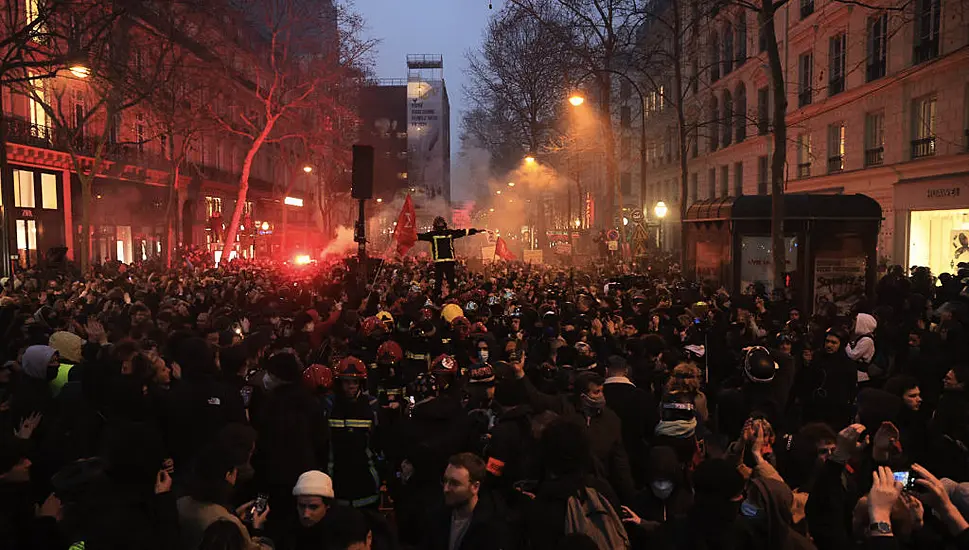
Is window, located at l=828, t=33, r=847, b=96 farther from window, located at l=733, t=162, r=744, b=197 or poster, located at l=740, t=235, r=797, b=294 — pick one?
poster, located at l=740, t=235, r=797, b=294

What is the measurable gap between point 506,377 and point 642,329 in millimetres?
4876

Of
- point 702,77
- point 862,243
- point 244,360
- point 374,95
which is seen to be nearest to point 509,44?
point 702,77

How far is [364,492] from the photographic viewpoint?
510cm

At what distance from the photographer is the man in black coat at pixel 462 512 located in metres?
3.73

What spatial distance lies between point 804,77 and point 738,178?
8.55 metres

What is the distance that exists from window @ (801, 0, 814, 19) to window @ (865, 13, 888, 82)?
433 centimetres

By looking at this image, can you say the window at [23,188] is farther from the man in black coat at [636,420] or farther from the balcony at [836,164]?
the balcony at [836,164]

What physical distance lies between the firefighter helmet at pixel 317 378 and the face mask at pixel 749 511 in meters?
3.12

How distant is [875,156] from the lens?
25.5m

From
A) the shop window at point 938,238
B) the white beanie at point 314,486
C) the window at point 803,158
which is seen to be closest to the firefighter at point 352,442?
the white beanie at point 314,486

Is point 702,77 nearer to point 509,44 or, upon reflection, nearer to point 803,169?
point 509,44

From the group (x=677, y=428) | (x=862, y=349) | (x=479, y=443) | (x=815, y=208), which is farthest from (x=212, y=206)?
(x=677, y=428)

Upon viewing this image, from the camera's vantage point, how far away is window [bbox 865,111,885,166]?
25.2m

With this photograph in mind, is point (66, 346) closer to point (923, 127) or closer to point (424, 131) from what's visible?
point (923, 127)
